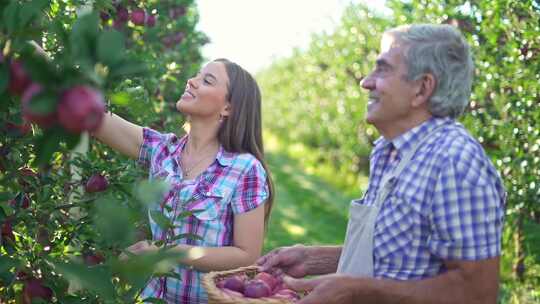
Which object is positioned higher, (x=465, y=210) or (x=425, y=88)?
(x=425, y=88)

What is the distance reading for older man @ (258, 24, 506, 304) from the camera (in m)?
1.87

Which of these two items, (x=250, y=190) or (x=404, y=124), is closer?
(x=404, y=124)

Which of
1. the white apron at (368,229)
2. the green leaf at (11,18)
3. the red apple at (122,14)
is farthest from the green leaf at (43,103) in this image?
the red apple at (122,14)

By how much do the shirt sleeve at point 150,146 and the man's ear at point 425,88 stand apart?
1.08 m

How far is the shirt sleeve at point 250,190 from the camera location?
2.61 meters

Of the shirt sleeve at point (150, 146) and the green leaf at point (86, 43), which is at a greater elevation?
the green leaf at point (86, 43)

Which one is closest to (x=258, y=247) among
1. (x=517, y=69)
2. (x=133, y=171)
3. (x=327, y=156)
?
(x=133, y=171)

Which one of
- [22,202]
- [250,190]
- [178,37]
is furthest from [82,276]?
[178,37]

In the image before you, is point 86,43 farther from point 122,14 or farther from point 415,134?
point 122,14

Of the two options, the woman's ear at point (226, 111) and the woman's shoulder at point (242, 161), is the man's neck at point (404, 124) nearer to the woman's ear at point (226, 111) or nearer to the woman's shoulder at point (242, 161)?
the woman's shoulder at point (242, 161)

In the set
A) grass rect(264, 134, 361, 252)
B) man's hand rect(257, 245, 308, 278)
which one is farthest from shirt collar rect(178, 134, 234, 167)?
grass rect(264, 134, 361, 252)

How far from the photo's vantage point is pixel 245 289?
2.08 metres

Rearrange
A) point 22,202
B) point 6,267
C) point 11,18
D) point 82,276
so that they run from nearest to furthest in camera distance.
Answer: point 82,276 → point 11,18 → point 6,267 → point 22,202

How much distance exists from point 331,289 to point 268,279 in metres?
0.30
